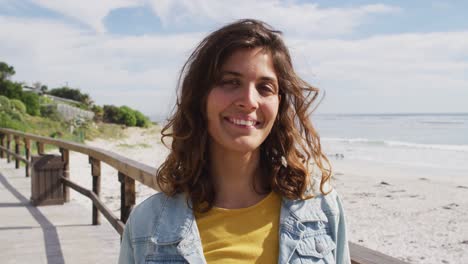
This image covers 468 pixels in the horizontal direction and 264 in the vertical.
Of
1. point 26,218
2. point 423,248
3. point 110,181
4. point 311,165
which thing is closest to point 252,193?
point 311,165

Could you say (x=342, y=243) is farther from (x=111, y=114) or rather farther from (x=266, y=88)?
(x=111, y=114)

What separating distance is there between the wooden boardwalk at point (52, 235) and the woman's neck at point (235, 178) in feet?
9.16

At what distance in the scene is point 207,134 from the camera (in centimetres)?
155

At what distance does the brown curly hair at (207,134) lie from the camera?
4.68ft

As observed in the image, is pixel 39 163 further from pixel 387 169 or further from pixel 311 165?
pixel 387 169

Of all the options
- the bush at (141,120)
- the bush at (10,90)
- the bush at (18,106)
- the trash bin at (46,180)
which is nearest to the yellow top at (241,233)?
the trash bin at (46,180)

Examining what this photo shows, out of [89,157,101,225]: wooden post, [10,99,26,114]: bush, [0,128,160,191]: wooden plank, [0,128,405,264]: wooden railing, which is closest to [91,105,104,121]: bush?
[10,99,26,114]: bush

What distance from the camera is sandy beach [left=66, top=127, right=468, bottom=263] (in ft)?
24.7

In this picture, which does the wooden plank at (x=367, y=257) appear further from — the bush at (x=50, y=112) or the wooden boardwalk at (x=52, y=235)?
the bush at (x=50, y=112)

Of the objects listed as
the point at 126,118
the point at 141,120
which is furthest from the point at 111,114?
the point at 141,120

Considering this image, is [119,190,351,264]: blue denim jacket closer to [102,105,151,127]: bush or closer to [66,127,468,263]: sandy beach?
[66,127,468,263]: sandy beach

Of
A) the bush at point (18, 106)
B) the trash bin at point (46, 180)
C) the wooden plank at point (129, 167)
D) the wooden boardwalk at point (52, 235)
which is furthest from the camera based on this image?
the bush at point (18, 106)

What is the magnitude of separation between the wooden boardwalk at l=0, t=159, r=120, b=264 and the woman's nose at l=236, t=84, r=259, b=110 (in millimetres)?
2997

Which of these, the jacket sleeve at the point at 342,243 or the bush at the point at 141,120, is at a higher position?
the jacket sleeve at the point at 342,243
